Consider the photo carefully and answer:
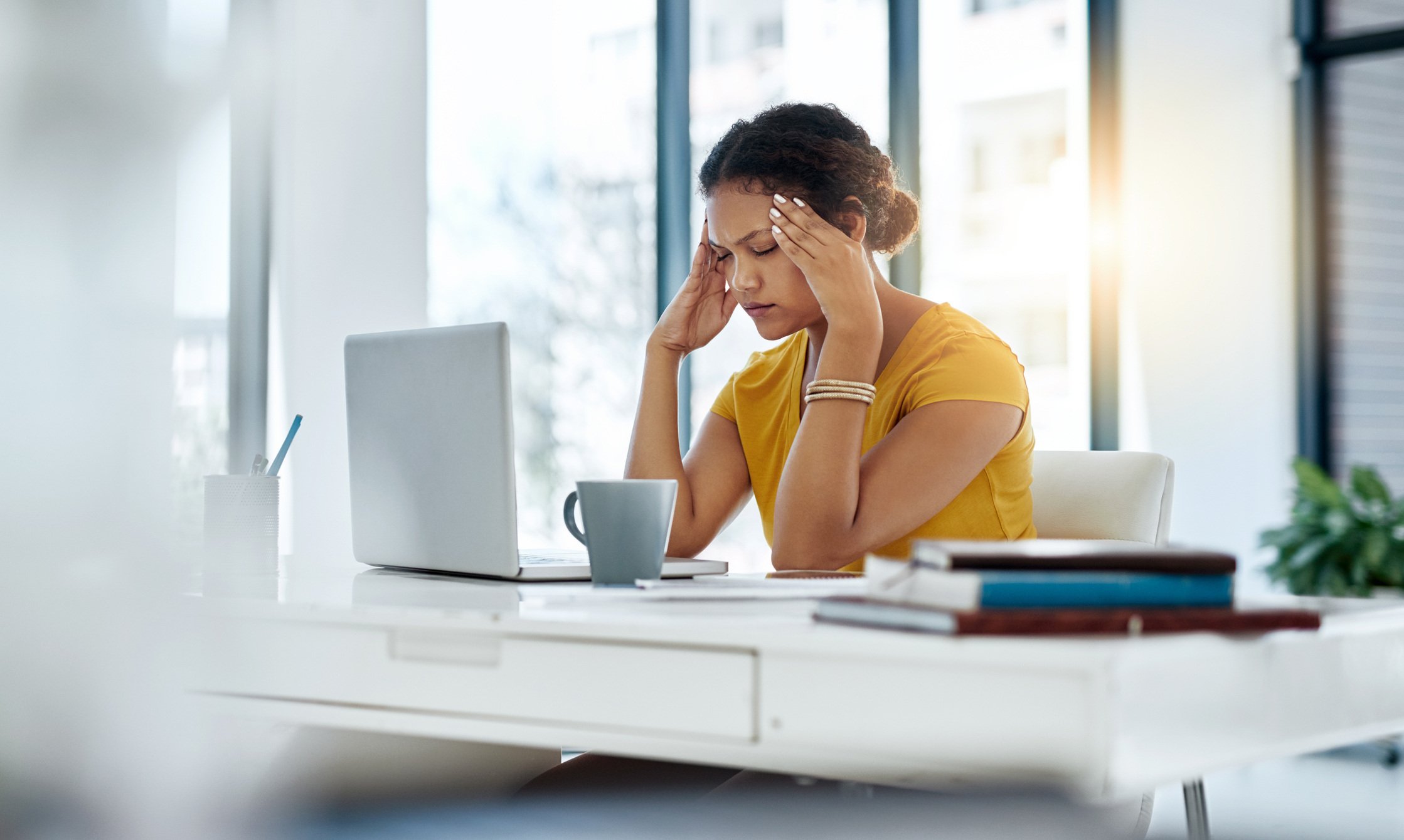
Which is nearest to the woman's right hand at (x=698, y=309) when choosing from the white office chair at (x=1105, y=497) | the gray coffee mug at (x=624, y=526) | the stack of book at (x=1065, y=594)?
the white office chair at (x=1105, y=497)

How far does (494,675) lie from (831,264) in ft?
2.85

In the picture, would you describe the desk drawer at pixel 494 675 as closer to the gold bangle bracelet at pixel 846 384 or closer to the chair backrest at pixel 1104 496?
the gold bangle bracelet at pixel 846 384

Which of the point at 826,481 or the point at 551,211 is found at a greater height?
the point at 551,211

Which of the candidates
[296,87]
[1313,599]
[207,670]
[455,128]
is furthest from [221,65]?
[1313,599]

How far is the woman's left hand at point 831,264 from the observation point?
145 cm

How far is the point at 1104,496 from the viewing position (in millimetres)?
1463

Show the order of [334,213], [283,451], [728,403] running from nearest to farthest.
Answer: [283,451], [728,403], [334,213]

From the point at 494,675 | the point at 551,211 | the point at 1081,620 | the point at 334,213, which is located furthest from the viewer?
the point at 551,211

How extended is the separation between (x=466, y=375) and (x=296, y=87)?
1.90 metres

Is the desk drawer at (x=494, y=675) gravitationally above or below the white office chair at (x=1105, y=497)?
below

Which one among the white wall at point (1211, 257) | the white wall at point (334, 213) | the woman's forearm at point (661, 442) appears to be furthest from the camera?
the white wall at point (1211, 257)

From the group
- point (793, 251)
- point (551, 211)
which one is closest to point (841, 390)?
point (793, 251)

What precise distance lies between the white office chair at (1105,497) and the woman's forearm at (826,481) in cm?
30

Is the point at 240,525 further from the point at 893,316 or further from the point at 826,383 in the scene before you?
the point at 893,316
